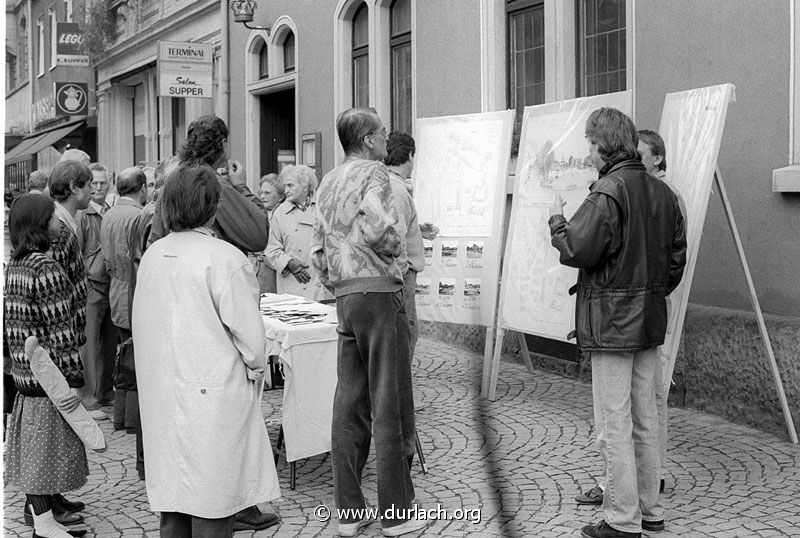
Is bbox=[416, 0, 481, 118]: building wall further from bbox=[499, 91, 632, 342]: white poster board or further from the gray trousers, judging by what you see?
the gray trousers

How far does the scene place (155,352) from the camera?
11.8 ft

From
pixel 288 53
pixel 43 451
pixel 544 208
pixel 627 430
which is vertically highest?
pixel 288 53

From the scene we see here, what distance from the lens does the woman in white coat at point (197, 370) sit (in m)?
3.51

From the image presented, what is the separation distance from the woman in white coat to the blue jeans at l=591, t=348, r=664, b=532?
159cm

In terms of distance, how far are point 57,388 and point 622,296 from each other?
8.15 ft

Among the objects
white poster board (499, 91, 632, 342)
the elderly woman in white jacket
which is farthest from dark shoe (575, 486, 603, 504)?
the elderly woman in white jacket

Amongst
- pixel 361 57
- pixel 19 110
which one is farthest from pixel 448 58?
pixel 19 110

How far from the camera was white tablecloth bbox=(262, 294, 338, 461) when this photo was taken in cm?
530

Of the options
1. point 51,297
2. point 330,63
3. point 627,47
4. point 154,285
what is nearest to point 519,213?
point 627,47

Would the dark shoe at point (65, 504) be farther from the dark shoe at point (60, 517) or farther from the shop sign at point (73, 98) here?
the shop sign at point (73, 98)

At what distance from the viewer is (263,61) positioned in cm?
1566

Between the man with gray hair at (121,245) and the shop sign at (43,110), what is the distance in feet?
80.8

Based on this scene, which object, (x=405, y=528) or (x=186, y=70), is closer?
(x=405, y=528)

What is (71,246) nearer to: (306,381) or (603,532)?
(306,381)
